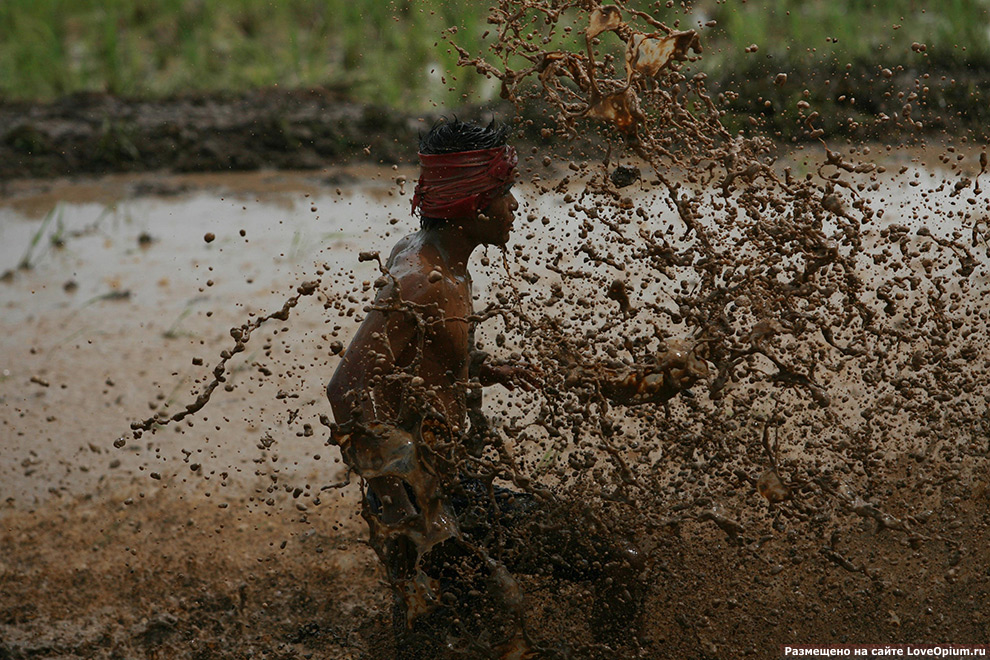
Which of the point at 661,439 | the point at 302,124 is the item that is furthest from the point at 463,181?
the point at 302,124

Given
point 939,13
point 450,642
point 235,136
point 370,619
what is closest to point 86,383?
point 370,619

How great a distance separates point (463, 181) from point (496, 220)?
137 millimetres

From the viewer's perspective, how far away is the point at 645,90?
3.16 meters

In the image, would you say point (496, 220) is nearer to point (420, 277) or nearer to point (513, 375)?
point (420, 277)

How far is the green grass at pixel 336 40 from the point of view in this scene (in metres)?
9.08

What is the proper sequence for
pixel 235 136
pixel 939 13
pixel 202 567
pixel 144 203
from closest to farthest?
1. pixel 202 567
2. pixel 144 203
3. pixel 235 136
4. pixel 939 13

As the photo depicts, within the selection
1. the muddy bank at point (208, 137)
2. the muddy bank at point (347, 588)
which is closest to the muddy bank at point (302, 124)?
the muddy bank at point (208, 137)

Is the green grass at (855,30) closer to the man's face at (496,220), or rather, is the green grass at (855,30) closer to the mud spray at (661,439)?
the mud spray at (661,439)

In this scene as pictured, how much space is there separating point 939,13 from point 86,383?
7580 mm

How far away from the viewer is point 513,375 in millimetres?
3109

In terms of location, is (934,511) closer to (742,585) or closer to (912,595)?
(912,595)


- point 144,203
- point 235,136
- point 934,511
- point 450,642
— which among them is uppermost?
point 235,136

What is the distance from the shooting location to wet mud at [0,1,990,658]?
3.01 m

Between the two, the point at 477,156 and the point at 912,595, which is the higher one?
the point at 477,156
